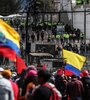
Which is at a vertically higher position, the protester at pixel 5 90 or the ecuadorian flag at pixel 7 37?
the ecuadorian flag at pixel 7 37

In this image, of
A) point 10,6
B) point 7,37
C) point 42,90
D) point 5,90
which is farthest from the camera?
point 10,6

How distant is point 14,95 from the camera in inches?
455

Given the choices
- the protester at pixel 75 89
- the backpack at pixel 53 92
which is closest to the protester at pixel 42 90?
the backpack at pixel 53 92

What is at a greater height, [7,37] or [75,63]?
[7,37]

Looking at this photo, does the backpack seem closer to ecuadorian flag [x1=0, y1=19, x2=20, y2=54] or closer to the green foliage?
ecuadorian flag [x1=0, y1=19, x2=20, y2=54]

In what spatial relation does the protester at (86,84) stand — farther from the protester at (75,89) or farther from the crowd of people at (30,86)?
the crowd of people at (30,86)

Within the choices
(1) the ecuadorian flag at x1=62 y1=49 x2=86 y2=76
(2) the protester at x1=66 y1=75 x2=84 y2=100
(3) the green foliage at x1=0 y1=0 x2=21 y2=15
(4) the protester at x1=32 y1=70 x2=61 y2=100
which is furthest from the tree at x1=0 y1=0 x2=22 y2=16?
Result: (4) the protester at x1=32 y1=70 x2=61 y2=100

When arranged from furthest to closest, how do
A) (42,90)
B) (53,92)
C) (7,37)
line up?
(7,37), (53,92), (42,90)

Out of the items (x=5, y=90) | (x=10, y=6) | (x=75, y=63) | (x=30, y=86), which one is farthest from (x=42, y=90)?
(x=10, y=6)

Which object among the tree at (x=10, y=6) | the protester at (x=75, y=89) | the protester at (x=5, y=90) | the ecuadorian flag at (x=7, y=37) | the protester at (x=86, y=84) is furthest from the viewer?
the tree at (x=10, y=6)

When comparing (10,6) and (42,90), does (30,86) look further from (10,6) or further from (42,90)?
(10,6)

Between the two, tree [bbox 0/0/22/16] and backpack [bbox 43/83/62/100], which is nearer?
backpack [bbox 43/83/62/100]

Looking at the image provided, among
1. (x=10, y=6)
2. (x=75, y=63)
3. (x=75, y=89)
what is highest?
(x=75, y=63)

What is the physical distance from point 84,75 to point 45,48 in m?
25.8
